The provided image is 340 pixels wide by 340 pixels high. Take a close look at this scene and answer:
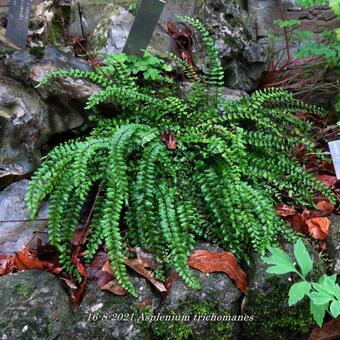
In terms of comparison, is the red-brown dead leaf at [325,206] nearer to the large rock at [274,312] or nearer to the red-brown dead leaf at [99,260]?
the large rock at [274,312]

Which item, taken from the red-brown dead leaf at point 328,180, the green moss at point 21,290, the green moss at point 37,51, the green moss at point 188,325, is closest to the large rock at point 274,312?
the green moss at point 188,325

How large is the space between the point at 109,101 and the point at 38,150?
738 mm

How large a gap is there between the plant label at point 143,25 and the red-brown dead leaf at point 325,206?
1947 millimetres

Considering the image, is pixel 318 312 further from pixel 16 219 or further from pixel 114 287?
pixel 16 219

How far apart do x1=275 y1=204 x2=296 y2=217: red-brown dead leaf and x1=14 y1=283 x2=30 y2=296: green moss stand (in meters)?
1.79

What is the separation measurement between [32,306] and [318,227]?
6.55 ft

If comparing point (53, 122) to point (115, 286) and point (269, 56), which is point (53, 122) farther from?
point (269, 56)

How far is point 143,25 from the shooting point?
329 centimetres

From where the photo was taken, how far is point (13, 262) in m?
2.64

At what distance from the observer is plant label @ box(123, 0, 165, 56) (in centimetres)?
318

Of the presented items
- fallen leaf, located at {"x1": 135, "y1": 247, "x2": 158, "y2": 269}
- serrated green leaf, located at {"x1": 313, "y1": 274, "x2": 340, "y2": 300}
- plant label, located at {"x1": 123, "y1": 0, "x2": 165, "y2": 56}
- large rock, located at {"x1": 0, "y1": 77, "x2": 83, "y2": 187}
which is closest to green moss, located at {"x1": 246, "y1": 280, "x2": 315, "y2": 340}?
serrated green leaf, located at {"x1": 313, "y1": 274, "x2": 340, "y2": 300}

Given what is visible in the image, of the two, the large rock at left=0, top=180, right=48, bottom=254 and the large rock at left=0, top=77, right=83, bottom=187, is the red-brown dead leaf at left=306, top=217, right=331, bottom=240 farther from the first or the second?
the large rock at left=0, top=77, right=83, bottom=187

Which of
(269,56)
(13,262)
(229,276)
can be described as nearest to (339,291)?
(229,276)

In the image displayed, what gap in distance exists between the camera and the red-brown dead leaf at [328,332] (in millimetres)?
2471
